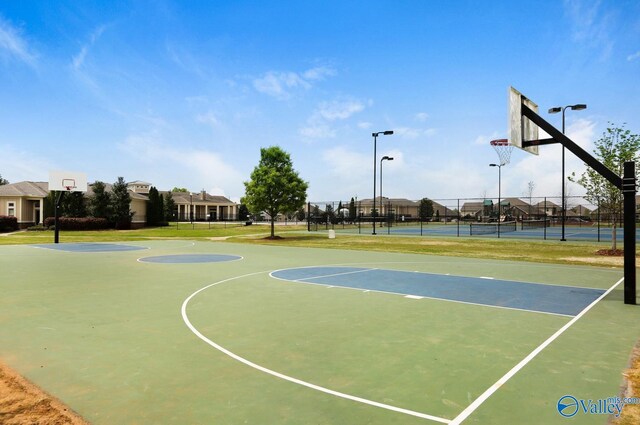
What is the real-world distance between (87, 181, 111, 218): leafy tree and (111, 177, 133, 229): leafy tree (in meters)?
0.72

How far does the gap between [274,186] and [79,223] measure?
26751 mm

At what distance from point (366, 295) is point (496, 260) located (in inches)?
427

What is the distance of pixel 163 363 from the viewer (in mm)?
5598

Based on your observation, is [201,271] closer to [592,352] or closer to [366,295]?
[366,295]

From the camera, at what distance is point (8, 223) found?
44875 mm

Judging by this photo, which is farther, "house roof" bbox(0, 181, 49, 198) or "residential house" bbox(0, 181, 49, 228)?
"house roof" bbox(0, 181, 49, 198)

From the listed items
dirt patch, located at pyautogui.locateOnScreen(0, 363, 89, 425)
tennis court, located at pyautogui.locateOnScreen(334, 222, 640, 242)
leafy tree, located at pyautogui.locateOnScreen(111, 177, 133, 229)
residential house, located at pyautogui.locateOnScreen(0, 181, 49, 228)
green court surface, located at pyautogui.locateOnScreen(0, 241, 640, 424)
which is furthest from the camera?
leafy tree, located at pyautogui.locateOnScreen(111, 177, 133, 229)

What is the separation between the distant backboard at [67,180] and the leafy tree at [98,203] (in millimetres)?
15720

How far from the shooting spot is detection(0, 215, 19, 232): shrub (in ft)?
145

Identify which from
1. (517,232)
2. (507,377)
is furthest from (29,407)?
(517,232)

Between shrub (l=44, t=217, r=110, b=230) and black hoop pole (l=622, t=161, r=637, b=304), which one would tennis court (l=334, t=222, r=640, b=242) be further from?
shrub (l=44, t=217, r=110, b=230)

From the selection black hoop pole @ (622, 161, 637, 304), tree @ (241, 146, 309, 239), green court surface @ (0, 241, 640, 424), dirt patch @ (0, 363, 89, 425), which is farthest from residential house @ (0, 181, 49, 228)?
black hoop pole @ (622, 161, 637, 304)

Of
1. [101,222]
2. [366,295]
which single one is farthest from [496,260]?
[101,222]

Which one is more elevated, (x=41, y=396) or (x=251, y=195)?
(x=251, y=195)
